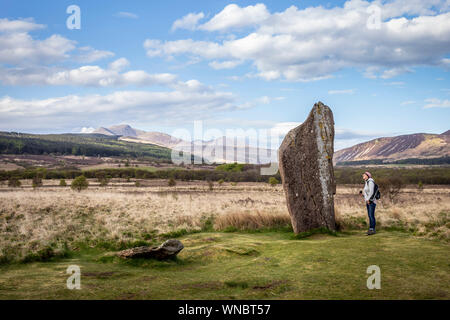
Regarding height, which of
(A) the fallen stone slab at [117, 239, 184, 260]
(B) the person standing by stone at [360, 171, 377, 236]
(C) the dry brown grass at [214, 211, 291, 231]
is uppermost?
(B) the person standing by stone at [360, 171, 377, 236]

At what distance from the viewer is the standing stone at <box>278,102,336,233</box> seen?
42.4 feet

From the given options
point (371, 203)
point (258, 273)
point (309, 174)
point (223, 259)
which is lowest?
point (223, 259)

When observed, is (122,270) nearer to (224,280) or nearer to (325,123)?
(224,280)

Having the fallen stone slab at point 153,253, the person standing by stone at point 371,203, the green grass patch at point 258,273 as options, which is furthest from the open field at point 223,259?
the person standing by stone at point 371,203

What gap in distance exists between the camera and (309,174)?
517 inches

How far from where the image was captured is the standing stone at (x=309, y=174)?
509 inches

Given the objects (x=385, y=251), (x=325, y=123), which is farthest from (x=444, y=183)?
(x=385, y=251)

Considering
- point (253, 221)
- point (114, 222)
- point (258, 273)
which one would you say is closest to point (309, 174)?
point (253, 221)

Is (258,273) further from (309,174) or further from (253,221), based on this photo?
(253,221)

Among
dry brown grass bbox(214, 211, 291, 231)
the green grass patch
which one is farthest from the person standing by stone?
dry brown grass bbox(214, 211, 291, 231)

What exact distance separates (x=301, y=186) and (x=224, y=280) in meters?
6.96

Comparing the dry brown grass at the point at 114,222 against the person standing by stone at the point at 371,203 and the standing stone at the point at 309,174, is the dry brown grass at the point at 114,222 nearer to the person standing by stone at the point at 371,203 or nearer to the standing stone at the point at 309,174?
the person standing by stone at the point at 371,203

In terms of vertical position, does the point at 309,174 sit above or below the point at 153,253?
above

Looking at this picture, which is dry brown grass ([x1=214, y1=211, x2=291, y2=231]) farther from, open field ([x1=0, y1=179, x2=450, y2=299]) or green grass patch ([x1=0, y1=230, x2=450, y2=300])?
green grass patch ([x1=0, y1=230, x2=450, y2=300])
